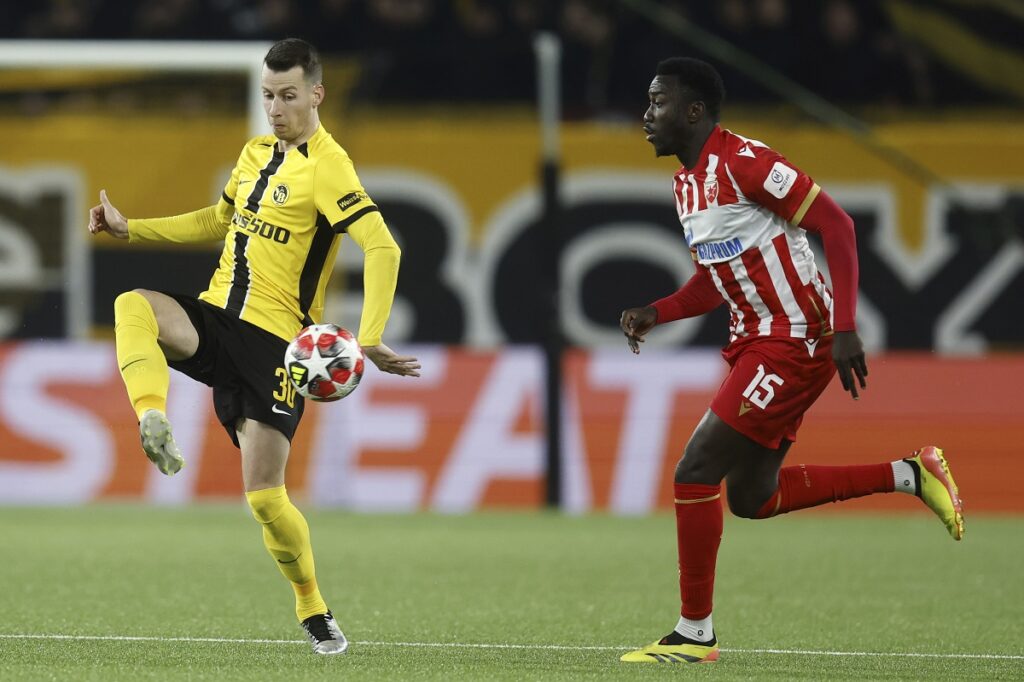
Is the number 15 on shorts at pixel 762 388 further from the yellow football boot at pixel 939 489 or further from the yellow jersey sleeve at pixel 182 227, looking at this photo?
the yellow jersey sleeve at pixel 182 227

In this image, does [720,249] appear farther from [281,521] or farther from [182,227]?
[182,227]

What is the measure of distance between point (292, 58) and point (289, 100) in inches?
5.5

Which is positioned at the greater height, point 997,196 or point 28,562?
point 997,196

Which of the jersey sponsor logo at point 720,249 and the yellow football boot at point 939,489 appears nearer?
the jersey sponsor logo at point 720,249

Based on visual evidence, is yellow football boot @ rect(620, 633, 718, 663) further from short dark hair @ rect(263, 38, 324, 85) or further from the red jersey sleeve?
short dark hair @ rect(263, 38, 324, 85)

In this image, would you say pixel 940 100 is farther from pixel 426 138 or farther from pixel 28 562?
pixel 28 562

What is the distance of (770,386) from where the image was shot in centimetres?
590

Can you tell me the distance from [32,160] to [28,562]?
5.79 metres

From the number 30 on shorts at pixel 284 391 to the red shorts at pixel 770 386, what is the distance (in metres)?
1.41

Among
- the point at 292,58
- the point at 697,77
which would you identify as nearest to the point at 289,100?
the point at 292,58

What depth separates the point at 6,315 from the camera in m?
13.6

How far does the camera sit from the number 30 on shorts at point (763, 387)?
589cm

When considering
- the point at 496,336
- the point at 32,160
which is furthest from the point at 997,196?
the point at 32,160

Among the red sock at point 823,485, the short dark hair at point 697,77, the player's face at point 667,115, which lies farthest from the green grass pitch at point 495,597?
the short dark hair at point 697,77
